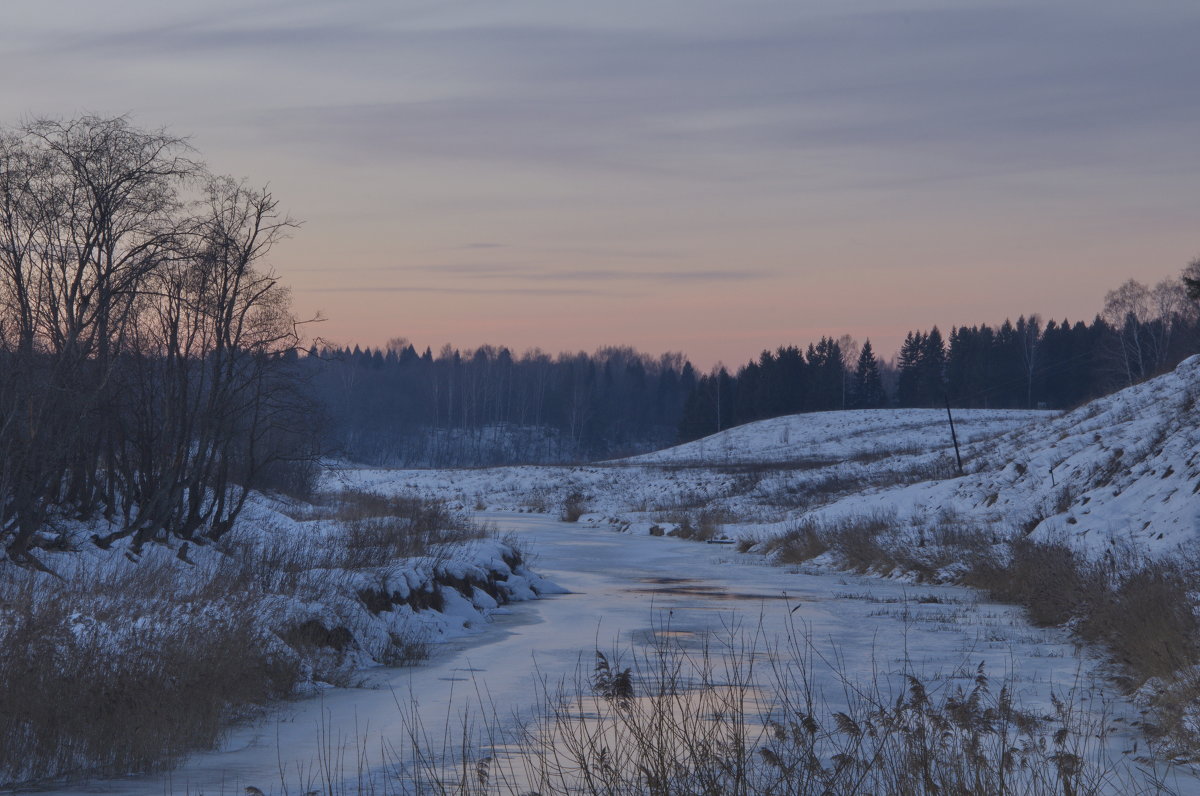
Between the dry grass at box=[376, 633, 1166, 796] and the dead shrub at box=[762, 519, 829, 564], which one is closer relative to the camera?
the dry grass at box=[376, 633, 1166, 796]

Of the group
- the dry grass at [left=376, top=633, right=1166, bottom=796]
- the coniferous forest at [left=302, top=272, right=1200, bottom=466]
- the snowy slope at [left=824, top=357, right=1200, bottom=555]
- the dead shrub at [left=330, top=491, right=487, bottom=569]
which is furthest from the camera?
the coniferous forest at [left=302, top=272, right=1200, bottom=466]

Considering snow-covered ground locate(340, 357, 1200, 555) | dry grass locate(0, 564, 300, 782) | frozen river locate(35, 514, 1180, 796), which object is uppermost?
snow-covered ground locate(340, 357, 1200, 555)

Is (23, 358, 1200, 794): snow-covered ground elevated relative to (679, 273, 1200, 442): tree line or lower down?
lower down

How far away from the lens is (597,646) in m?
15.3

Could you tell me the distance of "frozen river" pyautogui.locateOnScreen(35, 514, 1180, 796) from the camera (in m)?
9.29

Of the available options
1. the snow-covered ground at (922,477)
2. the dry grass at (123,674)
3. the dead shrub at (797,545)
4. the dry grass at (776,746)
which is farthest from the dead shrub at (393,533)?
the dead shrub at (797,545)

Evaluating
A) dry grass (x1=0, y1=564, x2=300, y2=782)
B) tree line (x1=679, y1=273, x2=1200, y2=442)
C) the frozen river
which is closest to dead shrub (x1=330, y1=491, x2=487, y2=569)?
the frozen river

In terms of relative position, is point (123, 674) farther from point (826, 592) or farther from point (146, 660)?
point (826, 592)

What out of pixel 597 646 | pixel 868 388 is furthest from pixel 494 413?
pixel 597 646

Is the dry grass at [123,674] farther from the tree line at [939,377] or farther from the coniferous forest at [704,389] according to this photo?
the tree line at [939,377]

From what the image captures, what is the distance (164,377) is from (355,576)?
382 inches

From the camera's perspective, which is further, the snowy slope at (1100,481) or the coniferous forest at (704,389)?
the coniferous forest at (704,389)

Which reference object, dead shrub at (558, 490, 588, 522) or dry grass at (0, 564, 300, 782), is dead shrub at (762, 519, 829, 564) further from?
dry grass at (0, 564, 300, 782)

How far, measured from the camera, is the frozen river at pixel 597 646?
929 cm
